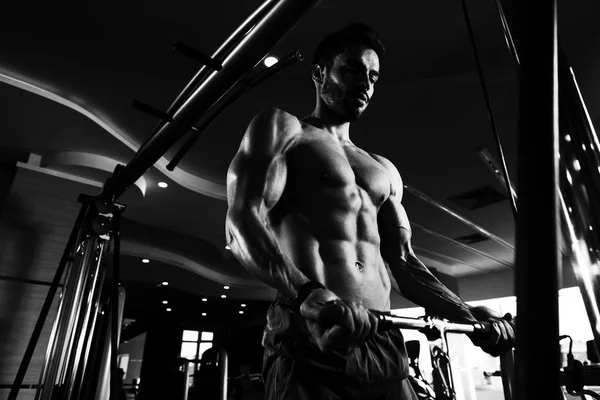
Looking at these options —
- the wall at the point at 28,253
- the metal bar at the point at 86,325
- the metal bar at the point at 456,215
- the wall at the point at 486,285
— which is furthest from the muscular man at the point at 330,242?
the wall at the point at 486,285

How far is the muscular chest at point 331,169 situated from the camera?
48.4 inches

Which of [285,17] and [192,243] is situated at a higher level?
[192,243]

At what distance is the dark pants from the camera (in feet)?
3.18

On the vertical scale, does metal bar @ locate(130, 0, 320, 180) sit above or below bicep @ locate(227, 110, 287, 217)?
above

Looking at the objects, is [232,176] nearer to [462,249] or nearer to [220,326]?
[462,249]

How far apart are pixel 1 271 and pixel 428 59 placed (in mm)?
4051

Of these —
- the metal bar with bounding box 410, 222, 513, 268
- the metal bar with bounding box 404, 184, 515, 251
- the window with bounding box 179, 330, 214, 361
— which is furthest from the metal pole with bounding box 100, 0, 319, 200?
the window with bounding box 179, 330, 214, 361

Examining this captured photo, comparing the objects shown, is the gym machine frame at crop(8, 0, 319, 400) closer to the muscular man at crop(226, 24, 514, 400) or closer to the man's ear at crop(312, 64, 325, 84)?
the man's ear at crop(312, 64, 325, 84)

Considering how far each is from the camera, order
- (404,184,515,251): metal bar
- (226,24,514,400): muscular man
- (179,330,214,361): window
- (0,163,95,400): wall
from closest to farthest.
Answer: (226,24,514,400): muscular man
(0,163,95,400): wall
(404,184,515,251): metal bar
(179,330,214,361): window

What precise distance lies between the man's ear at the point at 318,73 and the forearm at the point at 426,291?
2.12 ft

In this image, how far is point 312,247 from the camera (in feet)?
3.64

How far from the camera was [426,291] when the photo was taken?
46.9 inches

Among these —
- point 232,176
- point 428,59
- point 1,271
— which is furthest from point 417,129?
point 1,271

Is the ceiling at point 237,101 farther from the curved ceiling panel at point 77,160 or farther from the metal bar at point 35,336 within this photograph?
the metal bar at point 35,336
